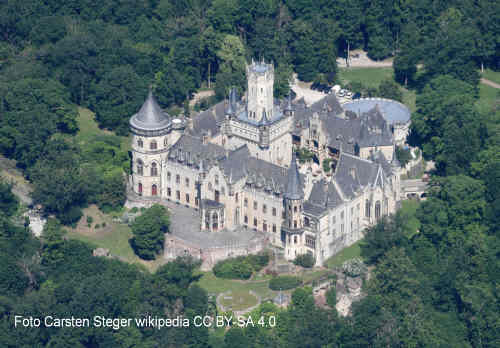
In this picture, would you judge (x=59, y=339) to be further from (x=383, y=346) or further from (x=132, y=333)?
(x=383, y=346)

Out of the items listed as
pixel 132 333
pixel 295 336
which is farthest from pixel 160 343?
pixel 295 336

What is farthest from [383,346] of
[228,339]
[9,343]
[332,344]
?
[9,343]

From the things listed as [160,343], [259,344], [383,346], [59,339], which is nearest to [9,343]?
[59,339]

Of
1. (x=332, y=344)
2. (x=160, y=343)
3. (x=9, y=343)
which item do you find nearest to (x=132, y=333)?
(x=160, y=343)

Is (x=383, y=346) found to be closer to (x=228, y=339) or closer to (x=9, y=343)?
(x=228, y=339)

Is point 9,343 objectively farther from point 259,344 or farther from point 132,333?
point 259,344
